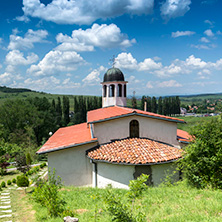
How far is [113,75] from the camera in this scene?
70.8 feet

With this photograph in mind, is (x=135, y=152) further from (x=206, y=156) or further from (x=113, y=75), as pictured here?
(x=113, y=75)

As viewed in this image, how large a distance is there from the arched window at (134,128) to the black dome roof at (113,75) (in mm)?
7879

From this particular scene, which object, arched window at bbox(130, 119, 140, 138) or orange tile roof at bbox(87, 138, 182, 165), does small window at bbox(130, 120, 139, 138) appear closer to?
arched window at bbox(130, 119, 140, 138)

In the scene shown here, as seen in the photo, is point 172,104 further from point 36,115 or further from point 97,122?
point 97,122

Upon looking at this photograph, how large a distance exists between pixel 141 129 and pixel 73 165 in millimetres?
5529

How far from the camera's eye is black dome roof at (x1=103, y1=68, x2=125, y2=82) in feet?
70.5

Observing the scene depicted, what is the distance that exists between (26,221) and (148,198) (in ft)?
18.1

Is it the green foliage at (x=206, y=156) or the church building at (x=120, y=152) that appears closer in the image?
the green foliage at (x=206, y=156)

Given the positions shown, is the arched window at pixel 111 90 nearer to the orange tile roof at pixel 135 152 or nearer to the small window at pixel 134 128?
the small window at pixel 134 128

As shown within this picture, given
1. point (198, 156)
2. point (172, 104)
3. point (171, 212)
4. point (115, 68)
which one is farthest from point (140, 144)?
point (172, 104)

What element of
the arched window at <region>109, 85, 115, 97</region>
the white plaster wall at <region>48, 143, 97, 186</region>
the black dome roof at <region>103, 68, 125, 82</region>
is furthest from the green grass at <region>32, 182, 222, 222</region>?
the black dome roof at <region>103, 68, 125, 82</region>

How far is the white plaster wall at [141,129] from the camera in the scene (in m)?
14.6

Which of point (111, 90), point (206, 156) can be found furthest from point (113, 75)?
point (206, 156)

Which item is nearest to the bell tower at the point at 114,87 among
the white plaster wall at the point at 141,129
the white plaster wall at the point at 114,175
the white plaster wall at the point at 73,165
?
the white plaster wall at the point at 141,129
